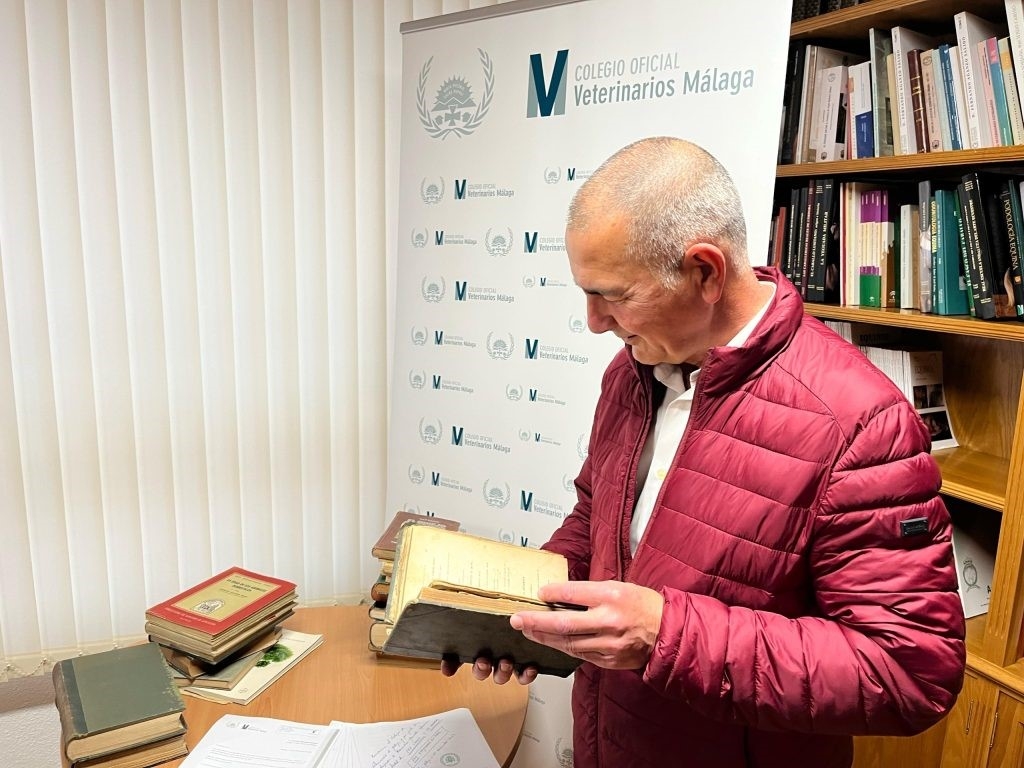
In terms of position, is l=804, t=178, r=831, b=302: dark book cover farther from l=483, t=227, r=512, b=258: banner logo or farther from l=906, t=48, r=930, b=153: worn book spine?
l=483, t=227, r=512, b=258: banner logo

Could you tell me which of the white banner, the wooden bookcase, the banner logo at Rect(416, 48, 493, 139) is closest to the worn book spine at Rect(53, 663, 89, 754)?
the white banner

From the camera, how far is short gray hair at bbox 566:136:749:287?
1.06 m

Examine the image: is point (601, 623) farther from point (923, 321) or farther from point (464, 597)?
point (923, 321)

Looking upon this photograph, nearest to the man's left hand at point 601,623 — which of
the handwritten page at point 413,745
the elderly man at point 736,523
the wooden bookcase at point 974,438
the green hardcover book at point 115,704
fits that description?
the elderly man at point 736,523

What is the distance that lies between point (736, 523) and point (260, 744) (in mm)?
937

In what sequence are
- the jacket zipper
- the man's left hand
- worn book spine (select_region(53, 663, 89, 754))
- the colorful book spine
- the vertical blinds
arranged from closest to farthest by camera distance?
1. the man's left hand
2. the jacket zipper
3. worn book spine (select_region(53, 663, 89, 754))
4. the colorful book spine
5. the vertical blinds

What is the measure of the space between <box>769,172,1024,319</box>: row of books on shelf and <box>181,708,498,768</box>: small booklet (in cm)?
138

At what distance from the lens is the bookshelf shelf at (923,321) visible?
5.30 ft

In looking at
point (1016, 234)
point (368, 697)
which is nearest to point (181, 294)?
point (368, 697)

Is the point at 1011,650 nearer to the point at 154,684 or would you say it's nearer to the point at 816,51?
the point at 816,51

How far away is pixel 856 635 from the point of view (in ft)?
3.21

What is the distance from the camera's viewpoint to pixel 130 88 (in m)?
2.14

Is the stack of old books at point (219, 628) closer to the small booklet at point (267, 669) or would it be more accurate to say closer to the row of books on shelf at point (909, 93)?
the small booklet at point (267, 669)

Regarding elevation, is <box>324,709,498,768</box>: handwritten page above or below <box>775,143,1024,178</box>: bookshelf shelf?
below
